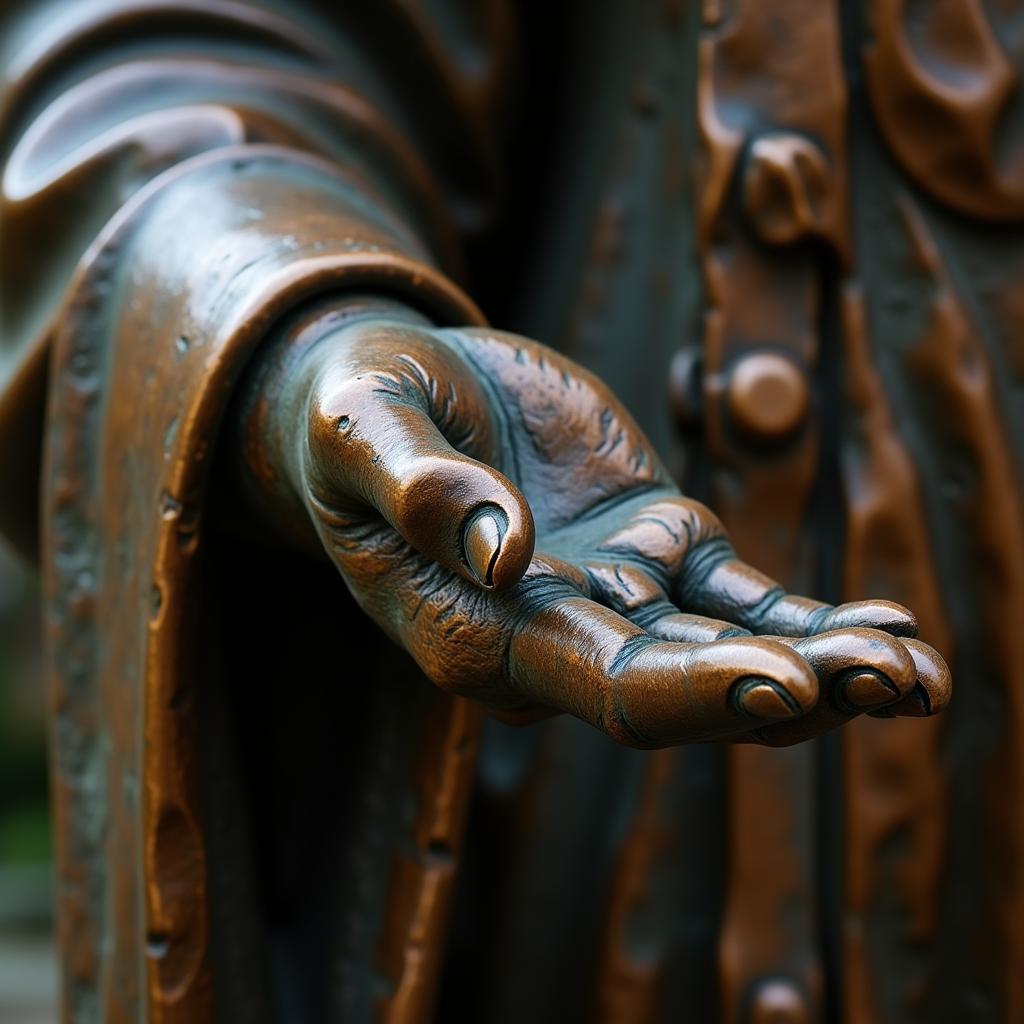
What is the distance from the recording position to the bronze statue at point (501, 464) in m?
0.75

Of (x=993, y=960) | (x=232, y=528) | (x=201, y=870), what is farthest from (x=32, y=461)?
(x=993, y=960)

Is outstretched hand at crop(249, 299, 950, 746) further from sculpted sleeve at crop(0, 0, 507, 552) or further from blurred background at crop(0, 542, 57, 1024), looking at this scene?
blurred background at crop(0, 542, 57, 1024)

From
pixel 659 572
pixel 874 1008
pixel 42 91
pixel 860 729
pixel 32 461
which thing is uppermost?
pixel 42 91

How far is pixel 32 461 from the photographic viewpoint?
962 millimetres

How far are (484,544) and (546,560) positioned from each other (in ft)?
0.21

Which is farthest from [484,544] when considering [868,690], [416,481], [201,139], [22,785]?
[22,785]

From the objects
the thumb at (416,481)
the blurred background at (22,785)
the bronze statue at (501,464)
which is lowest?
the blurred background at (22,785)

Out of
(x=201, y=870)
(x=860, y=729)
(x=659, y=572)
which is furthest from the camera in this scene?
(x=860, y=729)

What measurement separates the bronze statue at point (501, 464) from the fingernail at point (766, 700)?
0.22 metres

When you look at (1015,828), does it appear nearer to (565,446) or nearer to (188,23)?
(565,446)

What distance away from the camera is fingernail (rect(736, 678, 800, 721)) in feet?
1.58

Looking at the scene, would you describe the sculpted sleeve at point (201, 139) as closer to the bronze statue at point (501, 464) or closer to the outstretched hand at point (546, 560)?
the bronze statue at point (501, 464)

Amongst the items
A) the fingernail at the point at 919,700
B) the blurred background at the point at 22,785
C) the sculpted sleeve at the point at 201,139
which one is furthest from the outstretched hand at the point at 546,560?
the blurred background at the point at 22,785

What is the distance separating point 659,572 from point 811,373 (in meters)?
0.36
